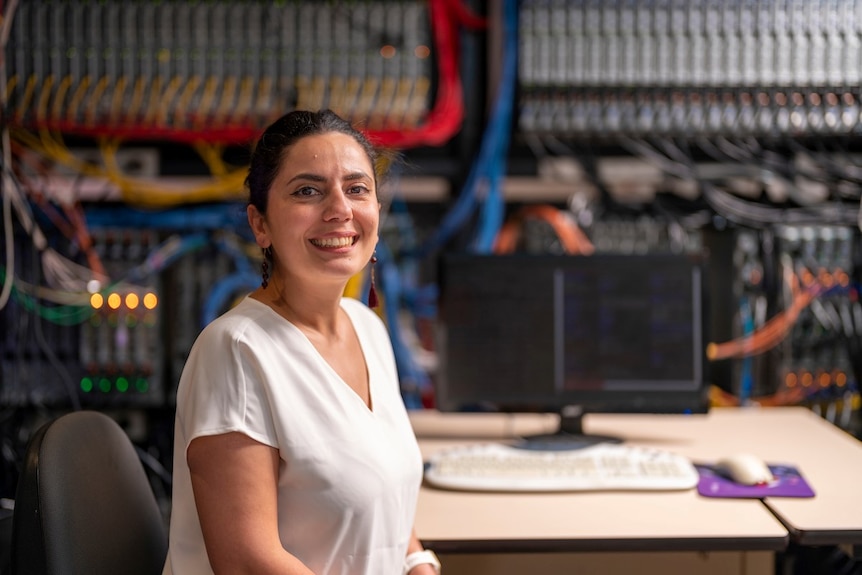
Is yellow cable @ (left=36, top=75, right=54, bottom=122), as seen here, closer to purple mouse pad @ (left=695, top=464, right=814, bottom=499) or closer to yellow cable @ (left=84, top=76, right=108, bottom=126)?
yellow cable @ (left=84, top=76, right=108, bottom=126)

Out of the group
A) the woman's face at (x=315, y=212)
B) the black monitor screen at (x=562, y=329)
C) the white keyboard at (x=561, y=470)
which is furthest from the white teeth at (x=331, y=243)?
the black monitor screen at (x=562, y=329)

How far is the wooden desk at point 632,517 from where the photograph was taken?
1472 mm

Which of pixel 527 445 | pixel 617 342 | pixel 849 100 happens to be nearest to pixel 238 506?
pixel 527 445

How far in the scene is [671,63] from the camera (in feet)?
7.22

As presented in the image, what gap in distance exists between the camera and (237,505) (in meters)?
1.16

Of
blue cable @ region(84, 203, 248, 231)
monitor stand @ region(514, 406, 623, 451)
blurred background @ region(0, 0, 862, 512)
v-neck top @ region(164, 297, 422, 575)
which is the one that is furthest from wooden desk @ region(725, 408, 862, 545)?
blue cable @ region(84, 203, 248, 231)

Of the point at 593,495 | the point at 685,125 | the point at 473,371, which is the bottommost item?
the point at 593,495

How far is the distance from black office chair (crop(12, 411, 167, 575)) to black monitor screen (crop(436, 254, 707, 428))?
0.80m

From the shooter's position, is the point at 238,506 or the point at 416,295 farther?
the point at 416,295

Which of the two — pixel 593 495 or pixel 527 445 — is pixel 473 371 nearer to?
pixel 527 445

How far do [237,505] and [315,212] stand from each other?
416 mm

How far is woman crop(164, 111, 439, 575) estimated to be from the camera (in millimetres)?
1172

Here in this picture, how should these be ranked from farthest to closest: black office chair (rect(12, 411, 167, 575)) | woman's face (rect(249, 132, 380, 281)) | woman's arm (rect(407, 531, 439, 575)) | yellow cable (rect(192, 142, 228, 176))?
yellow cable (rect(192, 142, 228, 176)) → woman's arm (rect(407, 531, 439, 575)) → woman's face (rect(249, 132, 380, 281)) → black office chair (rect(12, 411, 167, 575))

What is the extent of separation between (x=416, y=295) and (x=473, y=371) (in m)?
0.34
